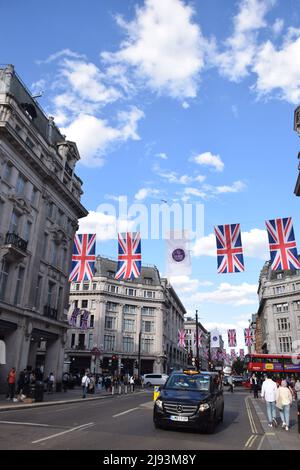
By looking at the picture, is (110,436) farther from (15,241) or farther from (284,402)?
(15,241)

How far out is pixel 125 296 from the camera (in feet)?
263

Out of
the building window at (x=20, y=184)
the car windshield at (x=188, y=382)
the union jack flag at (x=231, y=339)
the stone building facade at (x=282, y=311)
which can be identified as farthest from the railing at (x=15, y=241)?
the stone building facade at (x=282, y=311)

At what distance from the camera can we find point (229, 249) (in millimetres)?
22547

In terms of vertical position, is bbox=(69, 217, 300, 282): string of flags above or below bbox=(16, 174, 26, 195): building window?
below

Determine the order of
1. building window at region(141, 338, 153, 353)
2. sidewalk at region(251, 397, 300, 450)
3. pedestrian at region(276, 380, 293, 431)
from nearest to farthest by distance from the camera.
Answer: sidewalk at region(251, 397, 300, 450)
pedestrian at region(276, 380, 293, 431)
building window at region(141, 338, 153, 353)

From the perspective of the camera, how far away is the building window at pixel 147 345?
8006 centimetres

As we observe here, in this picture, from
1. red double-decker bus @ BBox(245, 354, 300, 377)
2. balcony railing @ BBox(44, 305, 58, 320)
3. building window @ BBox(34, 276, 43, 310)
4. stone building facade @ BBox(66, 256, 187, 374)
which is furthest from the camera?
stone building facade @ BBox(66, 256, 187, 374)

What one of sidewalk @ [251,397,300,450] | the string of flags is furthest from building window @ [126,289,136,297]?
sidewalk @ [251,397,300,450]

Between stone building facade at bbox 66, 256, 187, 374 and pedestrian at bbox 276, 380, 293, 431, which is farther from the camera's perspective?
stone building facade at bbox 66, 256, 187, 374

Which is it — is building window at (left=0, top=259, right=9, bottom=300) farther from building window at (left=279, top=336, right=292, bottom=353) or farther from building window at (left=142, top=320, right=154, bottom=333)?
building window at (left=279, top=336, right=292, bottom=353)

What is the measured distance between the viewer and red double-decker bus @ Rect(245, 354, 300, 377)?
47.1 m

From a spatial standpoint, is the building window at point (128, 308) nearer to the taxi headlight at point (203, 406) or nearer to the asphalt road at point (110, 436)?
the asphalt road at point (110, 436)

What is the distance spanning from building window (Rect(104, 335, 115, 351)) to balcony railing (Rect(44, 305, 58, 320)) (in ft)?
142

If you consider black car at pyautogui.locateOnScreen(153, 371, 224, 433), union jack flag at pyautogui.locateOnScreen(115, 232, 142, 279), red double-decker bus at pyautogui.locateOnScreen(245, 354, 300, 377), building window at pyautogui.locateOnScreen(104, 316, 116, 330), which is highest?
building window at pyautogui.locateOnScreen(104, 316, 116, 330)
